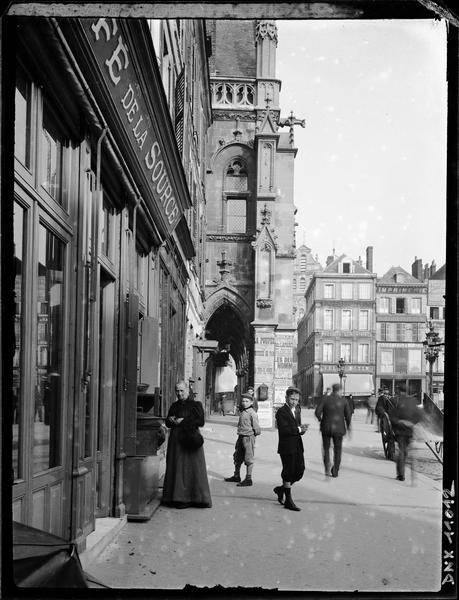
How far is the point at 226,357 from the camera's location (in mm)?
41969

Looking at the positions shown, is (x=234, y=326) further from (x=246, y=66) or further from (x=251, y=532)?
(x=251, y=532)

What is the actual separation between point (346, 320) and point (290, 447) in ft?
143

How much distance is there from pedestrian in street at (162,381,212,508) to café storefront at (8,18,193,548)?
127 cm

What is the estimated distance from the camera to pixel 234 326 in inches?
1491

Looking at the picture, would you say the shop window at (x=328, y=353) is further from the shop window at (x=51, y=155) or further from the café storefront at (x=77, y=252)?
the shop window at (x=51, y=155)

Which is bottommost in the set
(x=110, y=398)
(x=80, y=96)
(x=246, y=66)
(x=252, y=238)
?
(x=110, y=398)

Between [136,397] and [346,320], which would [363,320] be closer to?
[346,320]

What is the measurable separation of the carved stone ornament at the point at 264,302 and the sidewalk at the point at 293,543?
20224 mm

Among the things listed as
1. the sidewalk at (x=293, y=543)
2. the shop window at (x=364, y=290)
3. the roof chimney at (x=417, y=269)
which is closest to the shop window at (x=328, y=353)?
the shop window at (x=364, y=290)

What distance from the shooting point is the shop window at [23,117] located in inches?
169

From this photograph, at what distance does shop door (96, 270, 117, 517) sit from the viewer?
7.18 metres

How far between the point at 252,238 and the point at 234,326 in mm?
6135

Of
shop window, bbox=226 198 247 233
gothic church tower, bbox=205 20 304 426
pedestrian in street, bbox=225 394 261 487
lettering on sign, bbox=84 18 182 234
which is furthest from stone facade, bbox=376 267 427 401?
lettering on sign, bbox=84 18 182 234

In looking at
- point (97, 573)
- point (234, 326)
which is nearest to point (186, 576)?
Result: point (97, 573)
